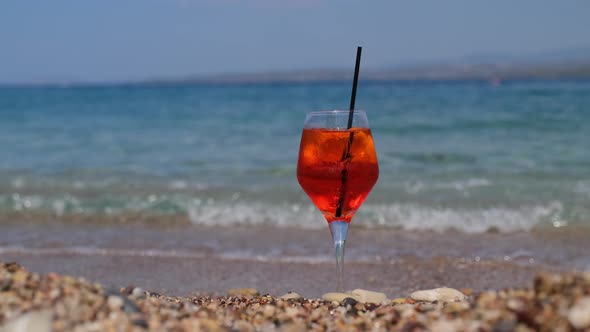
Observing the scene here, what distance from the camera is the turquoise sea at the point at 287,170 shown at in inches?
244

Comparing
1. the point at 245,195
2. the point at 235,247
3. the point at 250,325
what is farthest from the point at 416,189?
the point at 250,325

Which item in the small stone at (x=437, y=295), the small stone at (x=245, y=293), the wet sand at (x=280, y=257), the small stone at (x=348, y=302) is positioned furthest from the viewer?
the wet sand at (x=280, y=257)

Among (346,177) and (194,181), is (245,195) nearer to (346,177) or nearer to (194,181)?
(194,181)

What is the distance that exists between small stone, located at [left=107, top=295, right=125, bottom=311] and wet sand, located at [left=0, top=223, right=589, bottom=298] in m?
2.03

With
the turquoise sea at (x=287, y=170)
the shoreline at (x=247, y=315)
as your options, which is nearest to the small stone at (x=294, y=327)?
the shoreline at (x=247, y=315)

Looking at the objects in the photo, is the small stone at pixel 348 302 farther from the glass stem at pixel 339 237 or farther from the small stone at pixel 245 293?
the small stone at pixel 245 293

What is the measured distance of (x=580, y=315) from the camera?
156 centimetres

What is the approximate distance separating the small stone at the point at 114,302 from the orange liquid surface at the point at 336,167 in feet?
3.64

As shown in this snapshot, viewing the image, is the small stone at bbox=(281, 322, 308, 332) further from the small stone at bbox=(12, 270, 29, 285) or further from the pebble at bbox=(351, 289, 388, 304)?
the pebble at bbox=(351, 289, 388, 304)

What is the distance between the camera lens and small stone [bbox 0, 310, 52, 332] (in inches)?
62.5

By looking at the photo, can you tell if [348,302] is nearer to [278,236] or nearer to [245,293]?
[245,293]

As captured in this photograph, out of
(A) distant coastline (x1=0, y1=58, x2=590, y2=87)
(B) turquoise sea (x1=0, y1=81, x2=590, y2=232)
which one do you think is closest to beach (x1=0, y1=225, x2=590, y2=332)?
(B) turquoise sea (x1=0, y1=81, x2=590, y2=232)

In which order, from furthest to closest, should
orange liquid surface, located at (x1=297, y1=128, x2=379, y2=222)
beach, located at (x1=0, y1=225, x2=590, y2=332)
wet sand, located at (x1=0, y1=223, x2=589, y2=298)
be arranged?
wet sand, located at (x1=0, y1=223, x2=589, y2=298) < orange liquid surface, located at (x1=297, y1=128, x2=379, y2=222) < beach, located at (x1=0, y1=225, x2=590, y2=332)

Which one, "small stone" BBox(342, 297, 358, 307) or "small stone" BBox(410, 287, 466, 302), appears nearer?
"small stone" BBox(342, 297, 358, 307)
